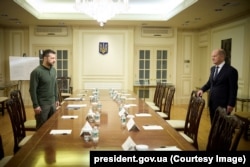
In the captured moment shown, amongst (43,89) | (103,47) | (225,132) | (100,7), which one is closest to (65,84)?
(103,47)

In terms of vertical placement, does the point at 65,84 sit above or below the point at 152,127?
above

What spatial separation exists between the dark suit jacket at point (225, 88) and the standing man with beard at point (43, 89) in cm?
221

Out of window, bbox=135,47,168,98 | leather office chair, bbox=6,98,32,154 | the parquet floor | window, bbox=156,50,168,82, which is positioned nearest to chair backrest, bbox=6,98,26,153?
leather office chair, bbox=6,98,32,154

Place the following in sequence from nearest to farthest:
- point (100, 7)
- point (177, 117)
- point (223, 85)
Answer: point (223, 85), point (100, 7), point (177, 117)

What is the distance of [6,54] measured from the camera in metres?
7.61

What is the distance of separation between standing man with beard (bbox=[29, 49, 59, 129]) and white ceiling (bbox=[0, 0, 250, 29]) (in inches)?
82.6

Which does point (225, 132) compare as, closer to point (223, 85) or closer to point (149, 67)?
point (223, 85)

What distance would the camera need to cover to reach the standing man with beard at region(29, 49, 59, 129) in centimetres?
329

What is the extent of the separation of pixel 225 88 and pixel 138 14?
390 cm

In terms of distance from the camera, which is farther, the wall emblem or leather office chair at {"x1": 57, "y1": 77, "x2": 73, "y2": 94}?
the wall emblem

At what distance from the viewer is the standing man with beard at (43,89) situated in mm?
3285

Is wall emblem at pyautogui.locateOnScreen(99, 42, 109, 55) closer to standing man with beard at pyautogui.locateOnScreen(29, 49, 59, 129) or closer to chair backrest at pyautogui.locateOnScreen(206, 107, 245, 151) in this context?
standing man with beard at pyautogui.locateOnScreen(29, 49, 59, 129)

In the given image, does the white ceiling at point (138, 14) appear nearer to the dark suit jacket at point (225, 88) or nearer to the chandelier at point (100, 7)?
the chandelier at point (100, 7)

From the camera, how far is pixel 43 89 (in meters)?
3.40
